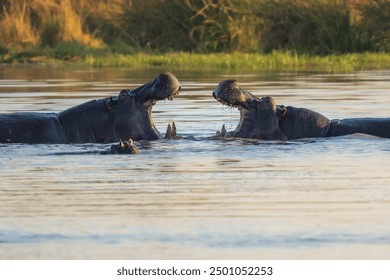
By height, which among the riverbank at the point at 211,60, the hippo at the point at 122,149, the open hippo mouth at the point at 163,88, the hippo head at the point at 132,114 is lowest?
the riverbank at the point at 211,60

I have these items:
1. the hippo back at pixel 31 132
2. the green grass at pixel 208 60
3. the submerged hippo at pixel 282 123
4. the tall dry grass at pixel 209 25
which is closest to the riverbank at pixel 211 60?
the green grass at pixel 208 60

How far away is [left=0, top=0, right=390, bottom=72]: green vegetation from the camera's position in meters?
A: 20.9

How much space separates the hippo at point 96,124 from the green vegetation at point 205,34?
11.0 meters

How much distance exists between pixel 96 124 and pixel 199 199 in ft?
9.67

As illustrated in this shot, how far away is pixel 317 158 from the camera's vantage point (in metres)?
7.93

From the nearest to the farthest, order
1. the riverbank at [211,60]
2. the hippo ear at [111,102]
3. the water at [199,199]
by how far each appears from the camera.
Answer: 1. the water at [199,199]
2. the hippo ear at [111,102]
3. the riverbank at [211,60]

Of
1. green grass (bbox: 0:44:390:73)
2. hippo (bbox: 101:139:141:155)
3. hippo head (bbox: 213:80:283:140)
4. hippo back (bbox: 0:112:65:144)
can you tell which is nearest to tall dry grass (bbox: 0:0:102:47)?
green grass (bbox: 0:44:390:73)

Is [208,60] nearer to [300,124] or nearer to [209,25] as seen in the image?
[209,25]

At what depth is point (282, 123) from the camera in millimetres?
9102

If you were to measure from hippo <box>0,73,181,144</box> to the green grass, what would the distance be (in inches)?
415

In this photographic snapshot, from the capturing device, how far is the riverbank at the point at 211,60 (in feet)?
65.8

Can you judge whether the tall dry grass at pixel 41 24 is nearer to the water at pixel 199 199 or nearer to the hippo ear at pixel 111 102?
the water at pixel 199 199
